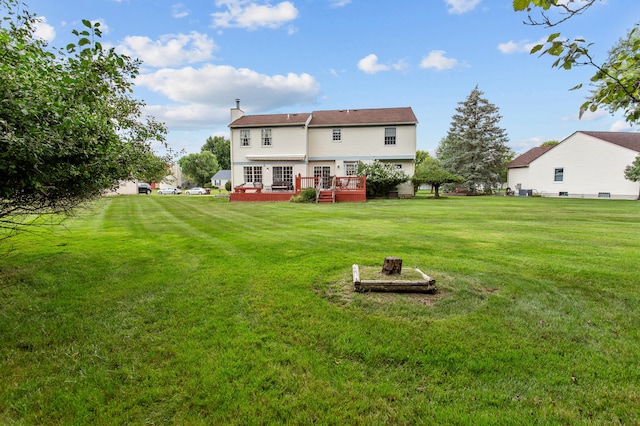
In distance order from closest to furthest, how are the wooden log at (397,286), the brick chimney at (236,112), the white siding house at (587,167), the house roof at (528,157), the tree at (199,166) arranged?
the wooden log at (397,286)
the white siding house at (587,167)
the brick chimney at (236,112)
the house roof at (528,157)
the tree at (199,166)

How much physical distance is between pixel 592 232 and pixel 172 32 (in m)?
15.0

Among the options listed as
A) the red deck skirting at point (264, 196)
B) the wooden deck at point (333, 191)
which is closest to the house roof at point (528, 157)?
the wooden deck at point (333, 191)

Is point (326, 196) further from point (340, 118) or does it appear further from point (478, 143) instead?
point (478, 143)

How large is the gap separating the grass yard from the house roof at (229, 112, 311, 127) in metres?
18.9

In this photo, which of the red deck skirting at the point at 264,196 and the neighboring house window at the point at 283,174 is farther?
the neighboring house window at the point at 283,174

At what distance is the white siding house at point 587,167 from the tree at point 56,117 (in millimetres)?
31830

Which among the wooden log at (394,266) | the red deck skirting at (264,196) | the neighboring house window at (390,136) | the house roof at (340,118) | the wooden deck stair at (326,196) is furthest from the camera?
the house roof at (340,118)

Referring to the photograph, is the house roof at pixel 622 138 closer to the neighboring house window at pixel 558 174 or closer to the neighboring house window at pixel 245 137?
the neighboring house window at pixel 558 174

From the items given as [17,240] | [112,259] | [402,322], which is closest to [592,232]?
[402,322]

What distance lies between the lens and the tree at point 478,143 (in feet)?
98.3

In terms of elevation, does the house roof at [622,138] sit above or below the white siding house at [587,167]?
above

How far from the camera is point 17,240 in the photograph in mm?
7320

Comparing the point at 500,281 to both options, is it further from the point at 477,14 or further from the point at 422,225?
the point at 477,14

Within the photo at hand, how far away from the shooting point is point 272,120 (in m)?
24.1
